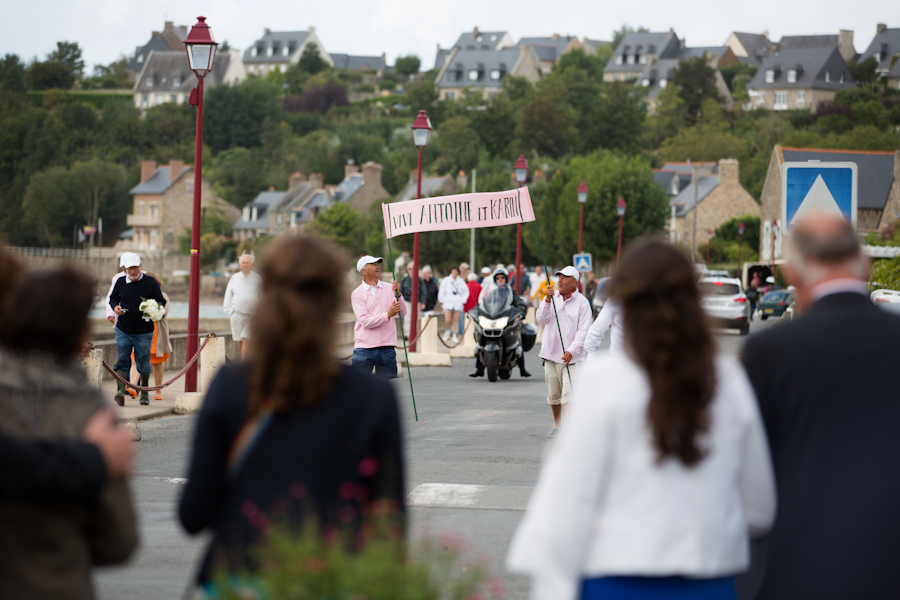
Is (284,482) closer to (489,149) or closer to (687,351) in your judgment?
(687,351)

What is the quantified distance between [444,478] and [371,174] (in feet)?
336

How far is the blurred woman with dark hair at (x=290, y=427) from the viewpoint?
300 cm

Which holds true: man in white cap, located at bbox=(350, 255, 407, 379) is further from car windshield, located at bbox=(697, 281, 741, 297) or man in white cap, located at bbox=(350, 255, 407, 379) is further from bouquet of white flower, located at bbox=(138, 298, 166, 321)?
car windshield, located at bbox=(697, 281, 741, 297)

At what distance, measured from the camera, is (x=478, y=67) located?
179000 millimetres

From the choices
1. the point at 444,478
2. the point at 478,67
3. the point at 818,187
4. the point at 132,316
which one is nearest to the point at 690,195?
the point at 132,316

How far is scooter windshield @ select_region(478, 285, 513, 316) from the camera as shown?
63.6 feet

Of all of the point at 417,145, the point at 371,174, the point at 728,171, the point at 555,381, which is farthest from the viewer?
the point at 371,174

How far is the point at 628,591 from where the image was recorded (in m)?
3.00

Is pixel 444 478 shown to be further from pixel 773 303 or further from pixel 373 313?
pixel 773 303

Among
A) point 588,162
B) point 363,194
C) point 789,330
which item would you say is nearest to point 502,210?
point 789,330

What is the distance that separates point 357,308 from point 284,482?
30.5 feet

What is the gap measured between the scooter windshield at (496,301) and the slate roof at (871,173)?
5707 cm

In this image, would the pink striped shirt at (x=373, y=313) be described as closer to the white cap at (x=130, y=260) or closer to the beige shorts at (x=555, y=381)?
the beige shorts at (x=555, y=381)

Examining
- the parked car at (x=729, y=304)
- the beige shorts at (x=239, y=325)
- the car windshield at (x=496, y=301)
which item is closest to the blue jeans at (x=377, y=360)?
the beige shorts at (x=239, y=325)
